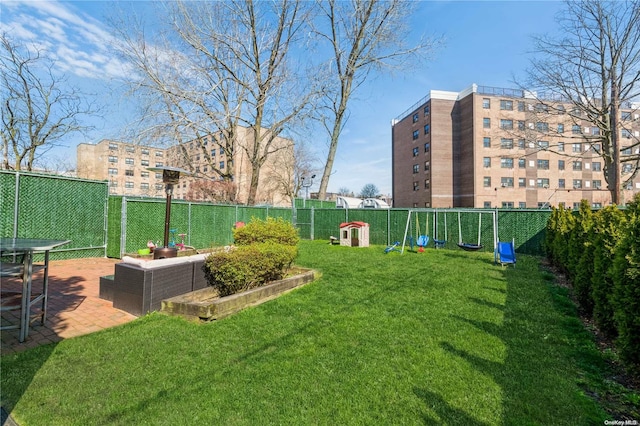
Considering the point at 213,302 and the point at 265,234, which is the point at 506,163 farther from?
the point at 213,302

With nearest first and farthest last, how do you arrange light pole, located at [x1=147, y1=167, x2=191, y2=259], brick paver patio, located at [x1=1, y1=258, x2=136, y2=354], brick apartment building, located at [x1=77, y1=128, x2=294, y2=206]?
brick paver patio, located at [x1=1, y1=258, x2=136, y2=354] < light pole, located at [x1=147, y1=167, x2=191, y2=259] < brick apartment building, located at [x1=77, y1=128, x2=294, y2=206]

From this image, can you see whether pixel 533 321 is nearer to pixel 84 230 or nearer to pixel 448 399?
pixel 448 399

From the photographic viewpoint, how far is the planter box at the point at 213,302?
4.07 m

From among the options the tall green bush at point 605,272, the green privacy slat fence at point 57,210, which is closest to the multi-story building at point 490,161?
the tall green bush at point 605,272

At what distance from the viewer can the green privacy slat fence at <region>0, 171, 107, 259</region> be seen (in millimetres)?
7184

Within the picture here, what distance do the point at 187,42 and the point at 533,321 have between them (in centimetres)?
1548

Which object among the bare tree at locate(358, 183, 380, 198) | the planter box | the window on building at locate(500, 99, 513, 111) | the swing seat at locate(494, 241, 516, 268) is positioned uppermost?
the window on building at locate(500, 99, 513, 111)

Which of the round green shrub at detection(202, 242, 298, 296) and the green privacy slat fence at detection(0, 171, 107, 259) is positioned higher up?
the green privacy slat fence at detection(0, 171, 107, 259)

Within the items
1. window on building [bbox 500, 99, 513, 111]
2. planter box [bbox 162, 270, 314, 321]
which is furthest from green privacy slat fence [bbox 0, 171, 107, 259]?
window on building [bbox 500, 99, 513, 111]

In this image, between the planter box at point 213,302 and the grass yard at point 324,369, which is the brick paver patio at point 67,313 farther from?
the planter box at point 213,302

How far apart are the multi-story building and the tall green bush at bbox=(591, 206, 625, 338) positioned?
33.0 metres

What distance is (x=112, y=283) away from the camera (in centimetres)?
488

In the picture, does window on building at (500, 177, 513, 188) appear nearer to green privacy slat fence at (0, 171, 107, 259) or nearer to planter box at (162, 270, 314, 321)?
planter box at (162, 270, 314, 321)

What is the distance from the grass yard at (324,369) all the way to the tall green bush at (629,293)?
0.36m
